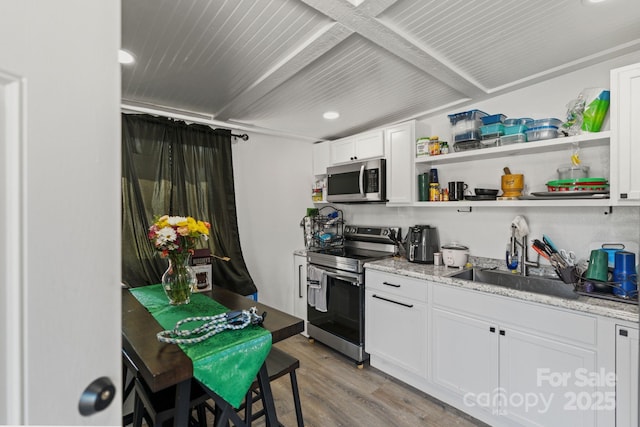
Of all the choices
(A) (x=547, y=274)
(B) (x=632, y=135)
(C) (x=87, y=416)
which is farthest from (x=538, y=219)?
(C) (x=87, y=416)

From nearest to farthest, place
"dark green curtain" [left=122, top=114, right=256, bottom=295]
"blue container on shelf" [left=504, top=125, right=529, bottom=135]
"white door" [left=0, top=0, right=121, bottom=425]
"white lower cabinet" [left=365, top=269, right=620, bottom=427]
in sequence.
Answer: "white door" [left=0, top=0, right=121, bottom=425] → "white lower cabinet" [left=365, top=269, right=620, bottom=427] → "blue container on shelf" [left=504, top=125, right=529, bottom=135] → "dark green curtain" [left=122, top=114, right=256, bottom=295]

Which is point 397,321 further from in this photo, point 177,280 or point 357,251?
point 177,280

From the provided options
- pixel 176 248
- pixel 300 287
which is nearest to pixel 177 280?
pixel 176 248

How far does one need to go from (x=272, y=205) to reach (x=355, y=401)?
2.11 m

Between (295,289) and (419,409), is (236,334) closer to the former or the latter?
(419,409)

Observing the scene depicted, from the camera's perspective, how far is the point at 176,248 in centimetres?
169

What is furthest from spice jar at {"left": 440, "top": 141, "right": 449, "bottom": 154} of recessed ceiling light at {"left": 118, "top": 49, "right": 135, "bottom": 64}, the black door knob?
the black door knob

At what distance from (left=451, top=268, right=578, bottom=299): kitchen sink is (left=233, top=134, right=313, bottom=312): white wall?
77.4 inches

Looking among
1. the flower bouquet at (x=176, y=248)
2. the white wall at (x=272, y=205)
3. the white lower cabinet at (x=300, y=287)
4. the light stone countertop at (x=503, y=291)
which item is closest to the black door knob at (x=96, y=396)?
the flower bouquet at (x=176, y=248)

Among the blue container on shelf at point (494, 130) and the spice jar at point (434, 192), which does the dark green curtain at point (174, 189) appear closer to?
the spice jar at point (434, 192)

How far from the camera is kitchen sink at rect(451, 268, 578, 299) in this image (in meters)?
2.02

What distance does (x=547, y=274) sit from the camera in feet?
7.05

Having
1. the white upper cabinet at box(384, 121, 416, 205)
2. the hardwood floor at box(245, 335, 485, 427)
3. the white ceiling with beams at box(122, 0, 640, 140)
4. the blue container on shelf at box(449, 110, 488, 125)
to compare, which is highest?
the white ceiling with beams at box(122, 0, 640, 140)

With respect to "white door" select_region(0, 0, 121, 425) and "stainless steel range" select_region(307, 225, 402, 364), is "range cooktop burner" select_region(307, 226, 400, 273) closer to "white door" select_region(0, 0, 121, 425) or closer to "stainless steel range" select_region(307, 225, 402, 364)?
"stainless steel range" select_region(307, 225, 402, 364)
